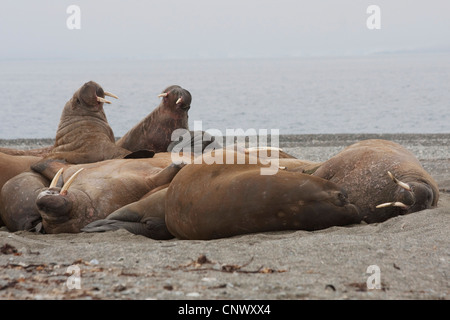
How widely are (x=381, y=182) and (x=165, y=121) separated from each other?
2.78 m

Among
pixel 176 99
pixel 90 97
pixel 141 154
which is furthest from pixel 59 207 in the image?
pixel 176 99

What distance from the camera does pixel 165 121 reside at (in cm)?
758

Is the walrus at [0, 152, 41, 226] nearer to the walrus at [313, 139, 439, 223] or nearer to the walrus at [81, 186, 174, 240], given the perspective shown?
the walrus at [81, 186, 174, 240]

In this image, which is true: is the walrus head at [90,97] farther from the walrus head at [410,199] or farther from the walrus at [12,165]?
the walrus head at [410,199]

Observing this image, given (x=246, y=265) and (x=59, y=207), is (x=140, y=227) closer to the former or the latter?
(x=59, y=207)

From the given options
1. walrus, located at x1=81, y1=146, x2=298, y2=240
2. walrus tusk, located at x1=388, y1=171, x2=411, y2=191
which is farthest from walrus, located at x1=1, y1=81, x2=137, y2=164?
walrus tusk, located at x1=388, y1=171, x2=411, y2=191

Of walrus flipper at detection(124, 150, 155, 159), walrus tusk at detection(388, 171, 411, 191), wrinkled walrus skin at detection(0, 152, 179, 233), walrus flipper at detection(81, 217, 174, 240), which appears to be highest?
walrus tusk at detection(388, 171, 411, 191)

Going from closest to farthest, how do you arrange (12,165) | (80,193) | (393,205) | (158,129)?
(393,205), (80,193), (12,165), (158,129)

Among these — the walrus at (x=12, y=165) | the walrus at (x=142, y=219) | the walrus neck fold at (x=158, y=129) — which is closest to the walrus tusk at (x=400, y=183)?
the walrus at (x=142, y=219)

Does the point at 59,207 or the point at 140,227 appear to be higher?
the point at 59,207

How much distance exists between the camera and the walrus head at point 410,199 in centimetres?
537

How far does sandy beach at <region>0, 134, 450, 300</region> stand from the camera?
3.61m

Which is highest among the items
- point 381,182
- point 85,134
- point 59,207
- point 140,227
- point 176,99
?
point 176,99
